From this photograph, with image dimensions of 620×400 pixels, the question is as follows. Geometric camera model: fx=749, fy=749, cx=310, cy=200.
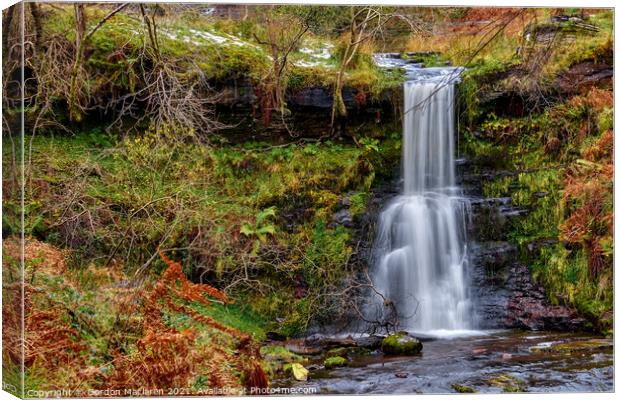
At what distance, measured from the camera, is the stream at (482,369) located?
22.1 feet

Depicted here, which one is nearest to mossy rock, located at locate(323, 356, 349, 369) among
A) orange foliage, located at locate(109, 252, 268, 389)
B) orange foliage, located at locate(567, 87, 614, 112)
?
orange foliage, located at locate(109, 252, 268, 389)

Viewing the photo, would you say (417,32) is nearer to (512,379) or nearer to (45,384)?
(512,379)

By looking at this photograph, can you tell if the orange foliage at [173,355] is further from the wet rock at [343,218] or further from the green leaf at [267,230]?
the wet rock at [343,218]

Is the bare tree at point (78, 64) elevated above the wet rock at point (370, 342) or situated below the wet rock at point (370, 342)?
above

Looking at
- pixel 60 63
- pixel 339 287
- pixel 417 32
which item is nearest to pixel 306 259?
pixel 339 287

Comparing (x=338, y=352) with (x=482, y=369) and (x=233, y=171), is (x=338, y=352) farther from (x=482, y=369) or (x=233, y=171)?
(x=233, y=171)

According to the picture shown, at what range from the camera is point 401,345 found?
24.3ft

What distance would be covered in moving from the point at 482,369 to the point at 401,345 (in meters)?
0.86

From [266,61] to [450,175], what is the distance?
2.38 m

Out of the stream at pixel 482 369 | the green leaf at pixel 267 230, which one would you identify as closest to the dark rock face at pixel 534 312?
the stream at pixel 482 369

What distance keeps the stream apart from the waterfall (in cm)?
68

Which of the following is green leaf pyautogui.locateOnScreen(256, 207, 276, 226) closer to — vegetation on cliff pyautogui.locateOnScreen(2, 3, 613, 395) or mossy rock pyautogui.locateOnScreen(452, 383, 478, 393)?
vegetation on cliff pyautogui.locateOnScreen(2, 3, 613, 395)

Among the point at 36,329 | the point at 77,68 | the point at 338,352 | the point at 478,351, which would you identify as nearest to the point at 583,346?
the point at 478,351

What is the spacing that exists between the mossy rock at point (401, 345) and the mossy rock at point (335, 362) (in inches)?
18.2
